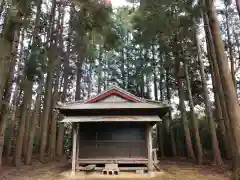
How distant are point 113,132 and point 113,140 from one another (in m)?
0.43

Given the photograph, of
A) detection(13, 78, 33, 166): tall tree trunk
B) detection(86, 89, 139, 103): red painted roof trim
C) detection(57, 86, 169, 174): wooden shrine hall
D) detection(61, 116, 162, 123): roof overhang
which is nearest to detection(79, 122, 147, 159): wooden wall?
detection(57, 86, 169, 174): wooden shrine hall

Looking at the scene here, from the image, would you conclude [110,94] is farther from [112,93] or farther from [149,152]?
[149,152]

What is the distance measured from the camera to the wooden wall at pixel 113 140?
10.9 m

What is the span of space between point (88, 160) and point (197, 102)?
13.1 metres

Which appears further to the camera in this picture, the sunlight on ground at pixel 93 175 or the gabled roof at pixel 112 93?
the gabled roof at pixel 112 93

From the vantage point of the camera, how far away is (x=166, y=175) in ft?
32.3

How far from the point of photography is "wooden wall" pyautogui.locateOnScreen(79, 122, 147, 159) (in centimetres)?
1094

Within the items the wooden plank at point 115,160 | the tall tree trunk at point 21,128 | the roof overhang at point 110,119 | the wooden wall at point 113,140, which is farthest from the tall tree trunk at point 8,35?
the wooden plank at point 115,160

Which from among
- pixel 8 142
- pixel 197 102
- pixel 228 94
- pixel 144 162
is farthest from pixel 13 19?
pixel 197 102

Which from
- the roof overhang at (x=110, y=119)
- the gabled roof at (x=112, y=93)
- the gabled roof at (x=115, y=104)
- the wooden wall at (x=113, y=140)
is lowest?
the wooden wall at (x=113, y=140)

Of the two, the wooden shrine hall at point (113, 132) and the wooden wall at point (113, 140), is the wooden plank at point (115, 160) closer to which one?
the wooden shrine hall at point (113, 132)

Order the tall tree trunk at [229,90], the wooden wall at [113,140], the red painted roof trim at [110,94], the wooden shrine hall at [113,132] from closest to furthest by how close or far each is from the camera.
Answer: the tall tree trunk at [229,90], the wooden shrine hall at [113,132], the wooden wall at [113,140], the red painted roof trim at [110,94]

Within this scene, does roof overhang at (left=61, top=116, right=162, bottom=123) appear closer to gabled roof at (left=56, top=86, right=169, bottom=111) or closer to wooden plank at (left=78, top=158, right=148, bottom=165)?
gabled roof at (left=56, top=86, right=169, bottom=111)

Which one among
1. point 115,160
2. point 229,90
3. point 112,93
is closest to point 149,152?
point 115,160
